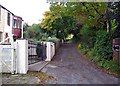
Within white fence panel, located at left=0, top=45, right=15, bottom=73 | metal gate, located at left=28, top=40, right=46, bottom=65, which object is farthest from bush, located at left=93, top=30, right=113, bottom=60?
white fence panel, located at left=0, top=45, right=15, bottom=73

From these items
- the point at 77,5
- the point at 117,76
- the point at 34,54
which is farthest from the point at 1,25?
the point at 117,76

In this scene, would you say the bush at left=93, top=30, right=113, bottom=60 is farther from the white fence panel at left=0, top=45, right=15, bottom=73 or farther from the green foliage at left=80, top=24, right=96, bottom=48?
the white fence panel at left=0, top=45, right=15, bottom=73

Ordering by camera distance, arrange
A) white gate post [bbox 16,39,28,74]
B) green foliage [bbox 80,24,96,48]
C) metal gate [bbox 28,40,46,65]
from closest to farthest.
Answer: white gate post [bbox 16,39,28,74], metal gate [bbox 28,40,46,65], green foliage [bbox 80,24,96,48]

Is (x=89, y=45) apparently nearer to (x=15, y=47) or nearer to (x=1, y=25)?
(x=1, y=25)

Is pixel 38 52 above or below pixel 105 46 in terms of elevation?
below

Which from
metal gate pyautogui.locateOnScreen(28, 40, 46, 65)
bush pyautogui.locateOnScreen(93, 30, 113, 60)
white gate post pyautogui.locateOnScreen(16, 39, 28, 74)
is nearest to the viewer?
white gate post pyautogui.locateOnScreen(16, 39, 28, 74)

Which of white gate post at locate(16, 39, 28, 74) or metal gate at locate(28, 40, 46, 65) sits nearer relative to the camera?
white gate post at locate(16, 39, 28, 74)

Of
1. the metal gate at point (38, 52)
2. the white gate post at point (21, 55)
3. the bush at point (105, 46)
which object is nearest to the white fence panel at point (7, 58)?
the white gate post at point (21, 55)

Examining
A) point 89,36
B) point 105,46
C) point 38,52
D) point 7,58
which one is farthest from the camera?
point 89,36

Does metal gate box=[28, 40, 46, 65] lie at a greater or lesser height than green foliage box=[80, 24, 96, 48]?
lesser

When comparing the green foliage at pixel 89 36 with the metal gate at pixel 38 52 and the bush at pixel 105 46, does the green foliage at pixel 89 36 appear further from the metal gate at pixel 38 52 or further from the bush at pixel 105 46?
the metal gate at pixel 38 52

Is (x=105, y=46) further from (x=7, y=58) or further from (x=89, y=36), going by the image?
(x=7, y=58)

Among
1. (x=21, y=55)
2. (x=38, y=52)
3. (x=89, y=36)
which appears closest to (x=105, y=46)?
(x=38, y=52)

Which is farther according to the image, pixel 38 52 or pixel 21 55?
pixel 38 52
